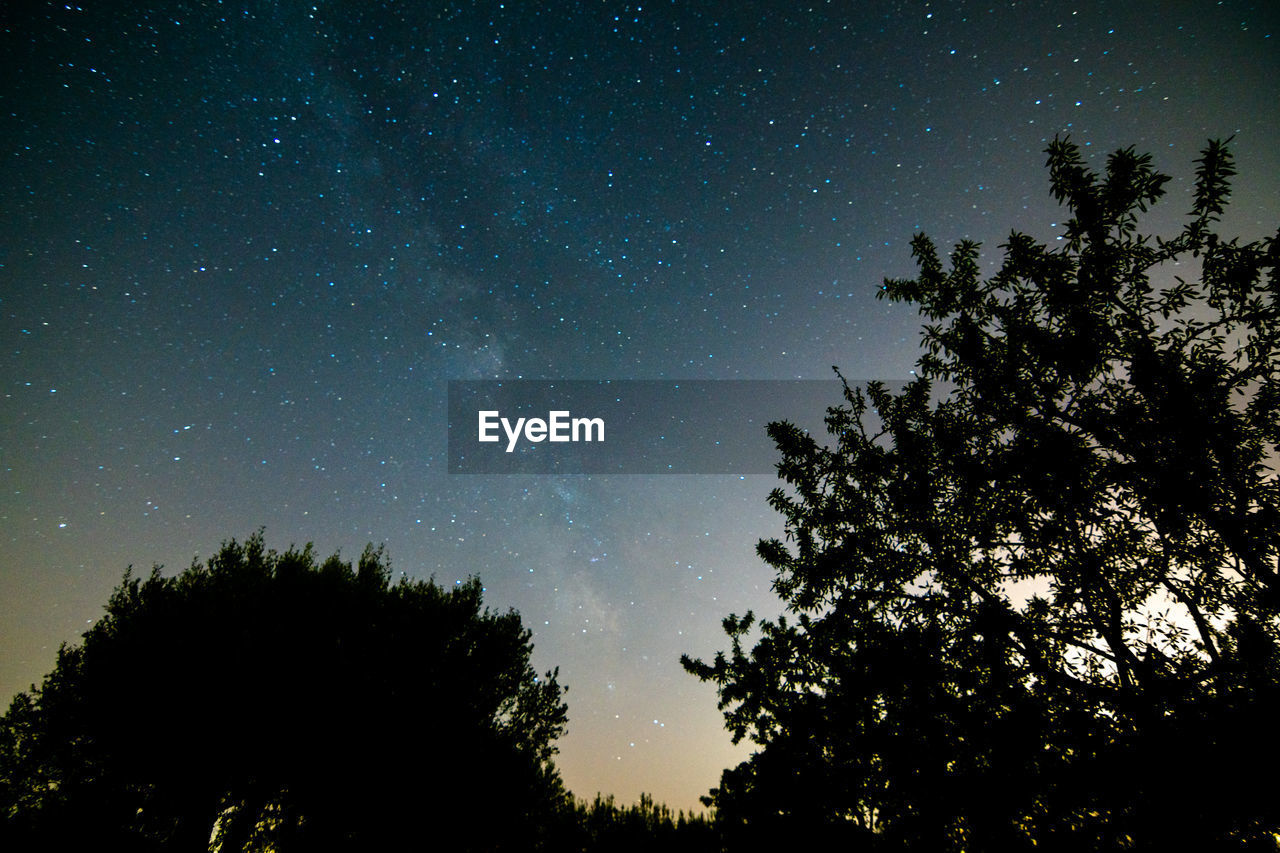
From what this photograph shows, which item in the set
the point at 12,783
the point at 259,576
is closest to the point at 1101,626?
the point at 259,576

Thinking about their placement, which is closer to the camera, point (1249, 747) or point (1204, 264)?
point (1249, 747)

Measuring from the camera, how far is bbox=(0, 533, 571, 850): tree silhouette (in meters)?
13.0

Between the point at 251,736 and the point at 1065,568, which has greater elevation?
the point at 1065,568

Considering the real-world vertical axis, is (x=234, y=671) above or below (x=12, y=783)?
above

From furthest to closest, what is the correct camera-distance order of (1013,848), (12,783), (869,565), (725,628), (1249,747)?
1. (725,628)
2. (12,783)
3. (869,565)
4. (1013,848)
5. (1249,747)

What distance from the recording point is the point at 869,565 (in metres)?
9.21

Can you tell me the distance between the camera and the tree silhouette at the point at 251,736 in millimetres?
13016

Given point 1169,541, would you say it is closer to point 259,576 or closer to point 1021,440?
point 1021,440

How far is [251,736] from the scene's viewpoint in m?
13.0

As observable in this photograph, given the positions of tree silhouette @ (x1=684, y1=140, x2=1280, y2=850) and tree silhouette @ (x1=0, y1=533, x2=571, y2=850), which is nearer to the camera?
tree silhouette @ (x1=684, y1=140, x2=1280, y2=850)

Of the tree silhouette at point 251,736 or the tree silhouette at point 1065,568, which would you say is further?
the tree silhouette at point 251,736

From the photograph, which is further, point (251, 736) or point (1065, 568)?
point (251, 736)

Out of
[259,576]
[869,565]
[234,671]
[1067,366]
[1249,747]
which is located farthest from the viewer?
[259,576]

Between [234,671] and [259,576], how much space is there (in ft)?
11.8
